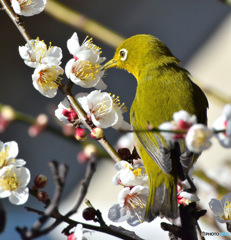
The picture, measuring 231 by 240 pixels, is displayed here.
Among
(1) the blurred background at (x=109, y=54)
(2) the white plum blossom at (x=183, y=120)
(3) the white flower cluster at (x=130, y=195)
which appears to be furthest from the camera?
(1) the blurred background at (x=109, y=54)

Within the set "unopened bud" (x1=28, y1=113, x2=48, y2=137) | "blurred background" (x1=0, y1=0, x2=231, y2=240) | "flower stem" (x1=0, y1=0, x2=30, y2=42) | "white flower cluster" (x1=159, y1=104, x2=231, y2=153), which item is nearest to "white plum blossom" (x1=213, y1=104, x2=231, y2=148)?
"white flower cluster" (x1=159, y1=104, x2=231, y2=153)

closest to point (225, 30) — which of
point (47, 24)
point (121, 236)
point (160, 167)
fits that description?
point (47, 24)

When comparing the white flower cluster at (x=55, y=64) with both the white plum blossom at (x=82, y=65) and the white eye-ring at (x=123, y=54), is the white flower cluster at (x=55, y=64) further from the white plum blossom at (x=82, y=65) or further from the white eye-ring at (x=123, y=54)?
the white eye-ring at (x=123, y=54)

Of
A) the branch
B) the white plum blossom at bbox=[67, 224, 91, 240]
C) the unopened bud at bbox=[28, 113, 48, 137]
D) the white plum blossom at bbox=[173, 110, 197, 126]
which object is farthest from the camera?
the unopened bud at bbox=[28, 113, 48, 137]

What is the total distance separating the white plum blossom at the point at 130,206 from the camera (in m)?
0.91

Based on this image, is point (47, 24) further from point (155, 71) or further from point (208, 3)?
point (155, 71)

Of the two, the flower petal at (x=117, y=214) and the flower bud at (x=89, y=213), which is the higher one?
the flower petal at (x=117, y=214)

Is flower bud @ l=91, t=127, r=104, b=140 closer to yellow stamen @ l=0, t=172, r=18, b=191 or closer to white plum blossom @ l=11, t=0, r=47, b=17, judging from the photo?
yellow stamen @ l=0, t=172, r=18, b=191

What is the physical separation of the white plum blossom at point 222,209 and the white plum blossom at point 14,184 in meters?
0.37

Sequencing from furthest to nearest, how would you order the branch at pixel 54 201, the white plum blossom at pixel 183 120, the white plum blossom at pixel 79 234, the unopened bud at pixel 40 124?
the unopened bud at pixel 40 124 → the white plum blossom at pixel 79 234 → the white plum blossom at pixel 183 120 → the branch at pixel 54 201

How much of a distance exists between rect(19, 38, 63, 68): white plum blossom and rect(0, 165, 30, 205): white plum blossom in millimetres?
229

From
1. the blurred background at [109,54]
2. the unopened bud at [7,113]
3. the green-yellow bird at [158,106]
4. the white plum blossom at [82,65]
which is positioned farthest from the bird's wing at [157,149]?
the blurred background at [109,54]

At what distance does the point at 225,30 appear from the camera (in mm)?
4438

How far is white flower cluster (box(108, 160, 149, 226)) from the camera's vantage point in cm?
89
